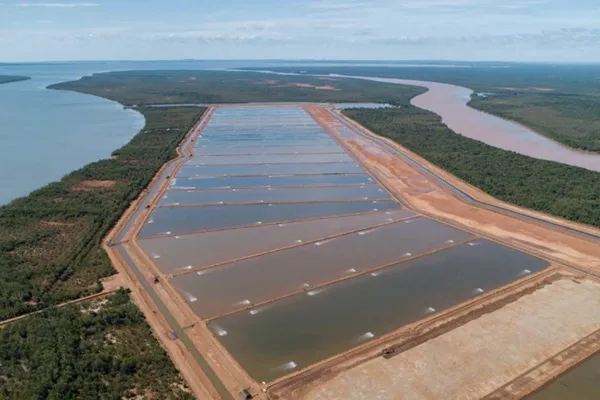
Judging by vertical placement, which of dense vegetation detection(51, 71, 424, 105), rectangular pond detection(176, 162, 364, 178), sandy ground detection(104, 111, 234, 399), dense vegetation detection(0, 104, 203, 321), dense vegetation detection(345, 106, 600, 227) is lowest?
sandy ground detection(104, 111, 234, 399)

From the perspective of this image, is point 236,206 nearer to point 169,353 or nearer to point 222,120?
point 169,353

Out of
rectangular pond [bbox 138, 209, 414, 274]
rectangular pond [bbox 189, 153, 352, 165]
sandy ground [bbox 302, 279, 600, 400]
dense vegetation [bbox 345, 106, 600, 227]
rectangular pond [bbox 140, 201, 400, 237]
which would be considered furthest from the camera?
rectangular pond [bbox 189, 153, 352, 165]

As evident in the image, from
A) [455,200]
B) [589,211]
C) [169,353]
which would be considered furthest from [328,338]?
[589,211]

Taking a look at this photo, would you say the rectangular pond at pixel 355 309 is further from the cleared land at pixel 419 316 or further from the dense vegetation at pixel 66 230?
the dense vegetation at pixel 66 230

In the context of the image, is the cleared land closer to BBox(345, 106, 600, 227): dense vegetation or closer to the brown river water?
BBox(345, 106, 600, 227): dense vegetation

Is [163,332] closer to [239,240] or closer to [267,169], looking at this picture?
[239,240]

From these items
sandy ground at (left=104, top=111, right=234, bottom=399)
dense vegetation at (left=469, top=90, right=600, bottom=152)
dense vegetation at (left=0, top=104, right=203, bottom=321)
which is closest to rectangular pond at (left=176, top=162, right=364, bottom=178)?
dense vegetation at (left=0, top=104, right=203, bottom=321)

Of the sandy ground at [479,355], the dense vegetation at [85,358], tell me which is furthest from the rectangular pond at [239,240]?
the sandy ground at [479,355]

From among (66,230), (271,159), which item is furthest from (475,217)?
(66,230)
